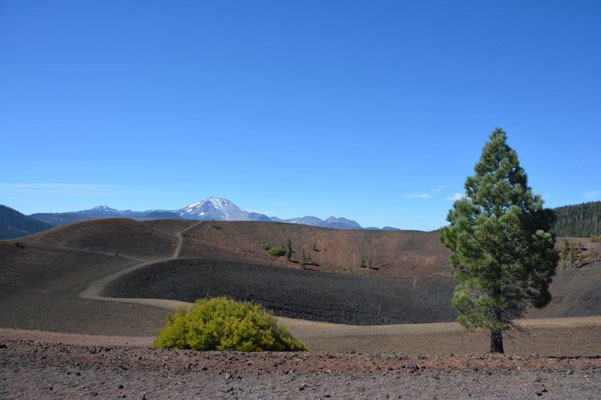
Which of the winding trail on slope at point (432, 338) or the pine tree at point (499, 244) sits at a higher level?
the pine tree at point (499, 244)

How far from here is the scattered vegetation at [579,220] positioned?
398ft

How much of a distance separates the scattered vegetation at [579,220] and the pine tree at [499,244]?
372 feet

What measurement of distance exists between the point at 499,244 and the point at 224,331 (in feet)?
30.3

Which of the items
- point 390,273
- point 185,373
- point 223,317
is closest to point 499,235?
point 223,317

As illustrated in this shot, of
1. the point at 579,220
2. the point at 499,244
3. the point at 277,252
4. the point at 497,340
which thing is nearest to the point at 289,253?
the point at 277,252

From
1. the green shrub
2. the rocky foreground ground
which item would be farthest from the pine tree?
the green shrub

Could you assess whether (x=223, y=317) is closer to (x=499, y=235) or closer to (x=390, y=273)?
(x=499, y=235)

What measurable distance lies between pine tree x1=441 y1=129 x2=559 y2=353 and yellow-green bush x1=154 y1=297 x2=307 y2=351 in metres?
6.48

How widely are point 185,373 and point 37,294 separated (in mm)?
30467

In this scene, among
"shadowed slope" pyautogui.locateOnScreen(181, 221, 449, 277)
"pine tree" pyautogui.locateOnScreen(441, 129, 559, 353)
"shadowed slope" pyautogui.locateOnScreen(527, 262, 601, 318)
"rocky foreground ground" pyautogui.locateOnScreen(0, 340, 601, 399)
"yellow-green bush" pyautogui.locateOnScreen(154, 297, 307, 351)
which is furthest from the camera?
"shadowed slope" pyautogui.locateOnScreen(181, 221, 449, 277)

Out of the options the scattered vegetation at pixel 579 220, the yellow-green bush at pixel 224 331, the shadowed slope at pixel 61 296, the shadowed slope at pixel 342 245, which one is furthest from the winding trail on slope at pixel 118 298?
the scattered vegetation at pixel 579 220

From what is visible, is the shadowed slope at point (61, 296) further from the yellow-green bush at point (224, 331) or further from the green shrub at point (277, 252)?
the green shrub at point (277, 252)

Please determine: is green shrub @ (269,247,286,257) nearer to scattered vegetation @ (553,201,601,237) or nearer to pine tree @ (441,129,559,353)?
pine tree @ (441,129,559,353)

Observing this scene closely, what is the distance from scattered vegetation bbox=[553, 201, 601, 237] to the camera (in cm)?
12119
